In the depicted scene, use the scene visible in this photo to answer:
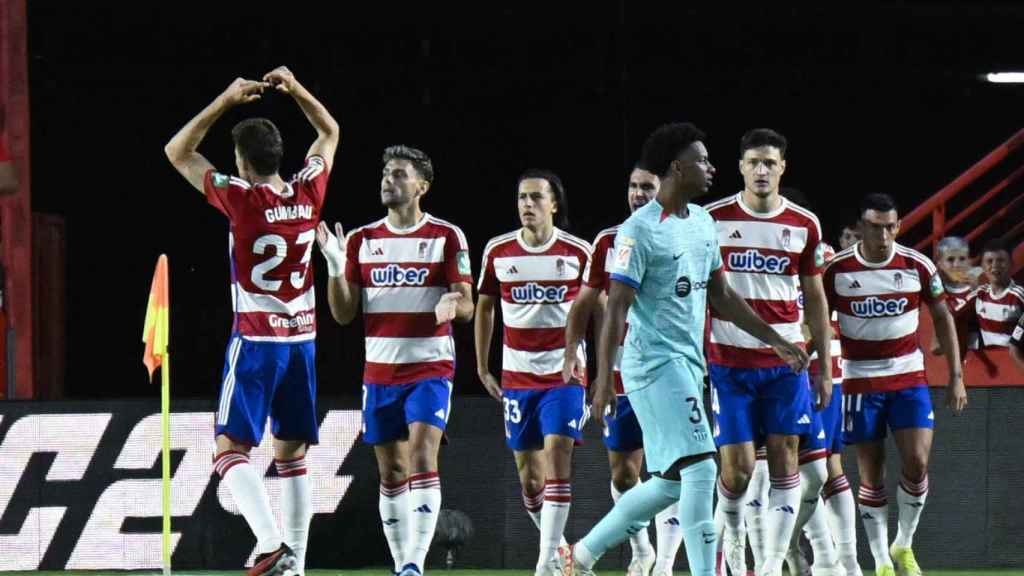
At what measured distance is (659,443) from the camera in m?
7.19

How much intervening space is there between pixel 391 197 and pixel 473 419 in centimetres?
218

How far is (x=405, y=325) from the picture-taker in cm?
901

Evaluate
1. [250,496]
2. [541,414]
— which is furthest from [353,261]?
[250,496]

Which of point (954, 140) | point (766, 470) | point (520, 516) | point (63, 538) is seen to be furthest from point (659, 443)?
point (954, 140)

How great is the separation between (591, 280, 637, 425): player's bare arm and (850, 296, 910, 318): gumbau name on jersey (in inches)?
103

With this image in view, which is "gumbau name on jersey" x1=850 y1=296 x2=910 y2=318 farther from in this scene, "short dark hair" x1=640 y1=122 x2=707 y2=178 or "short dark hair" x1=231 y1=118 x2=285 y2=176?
"short dark hair" x1=231 y1=118 x2=285 y2=176

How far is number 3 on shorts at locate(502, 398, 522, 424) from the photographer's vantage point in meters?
9.41

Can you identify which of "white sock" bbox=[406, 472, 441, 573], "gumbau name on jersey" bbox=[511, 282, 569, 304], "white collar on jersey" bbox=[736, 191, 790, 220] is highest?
"white collar on jersey" bbox=[736, 191, 790, 220]

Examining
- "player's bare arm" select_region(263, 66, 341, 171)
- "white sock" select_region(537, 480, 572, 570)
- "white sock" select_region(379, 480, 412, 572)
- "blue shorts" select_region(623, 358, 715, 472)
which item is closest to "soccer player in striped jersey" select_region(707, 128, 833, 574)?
"white sock" select_region(537, 480, 572, 570)

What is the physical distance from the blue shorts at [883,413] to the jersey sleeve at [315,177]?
124 inches

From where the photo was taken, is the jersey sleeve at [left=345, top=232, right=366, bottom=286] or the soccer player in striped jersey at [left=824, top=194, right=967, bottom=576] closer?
the jersey sleeve at [left=345, top=232, right=366, bottom=286]

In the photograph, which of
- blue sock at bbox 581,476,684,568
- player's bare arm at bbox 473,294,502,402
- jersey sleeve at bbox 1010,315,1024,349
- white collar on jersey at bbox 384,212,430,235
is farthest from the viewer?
jersey sleeve at bbox 1010,315,1024,349

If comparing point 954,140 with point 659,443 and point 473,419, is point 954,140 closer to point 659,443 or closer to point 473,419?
point 473,419

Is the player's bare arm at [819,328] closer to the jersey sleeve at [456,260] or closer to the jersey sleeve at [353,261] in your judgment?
the jersey sleeve at [456,260]
